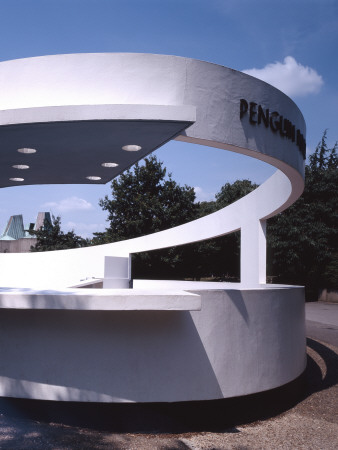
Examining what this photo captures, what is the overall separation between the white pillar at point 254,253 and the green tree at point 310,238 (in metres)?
13.1

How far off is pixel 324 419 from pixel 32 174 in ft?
23.8

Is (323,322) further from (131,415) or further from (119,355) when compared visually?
(119,355)

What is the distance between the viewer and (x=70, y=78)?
6.26m

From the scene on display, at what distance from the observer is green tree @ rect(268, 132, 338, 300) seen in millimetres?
24750

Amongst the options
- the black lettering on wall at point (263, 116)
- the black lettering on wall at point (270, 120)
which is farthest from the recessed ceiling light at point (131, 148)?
the black lettering on wall at point (263, 116)

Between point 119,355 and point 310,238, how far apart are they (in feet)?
69.7

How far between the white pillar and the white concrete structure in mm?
3709

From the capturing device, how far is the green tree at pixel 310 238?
81.2ft

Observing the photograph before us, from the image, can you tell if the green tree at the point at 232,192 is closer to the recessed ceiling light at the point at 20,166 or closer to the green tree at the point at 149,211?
the green tree at the point at 149,211

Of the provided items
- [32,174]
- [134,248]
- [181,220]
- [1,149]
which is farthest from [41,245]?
[1,149]

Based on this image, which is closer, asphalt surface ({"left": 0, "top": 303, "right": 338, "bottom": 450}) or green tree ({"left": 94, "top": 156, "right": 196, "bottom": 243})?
asphalt surface ({"left": 0, "top": 303, "right": 338, "bottom": 450})

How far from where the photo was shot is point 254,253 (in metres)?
12.1

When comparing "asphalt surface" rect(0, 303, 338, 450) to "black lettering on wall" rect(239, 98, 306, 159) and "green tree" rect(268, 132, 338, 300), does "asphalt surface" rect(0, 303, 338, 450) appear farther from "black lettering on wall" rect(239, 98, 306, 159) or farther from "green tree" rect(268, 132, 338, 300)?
"green tree" rect(268, 132, 338, 300)

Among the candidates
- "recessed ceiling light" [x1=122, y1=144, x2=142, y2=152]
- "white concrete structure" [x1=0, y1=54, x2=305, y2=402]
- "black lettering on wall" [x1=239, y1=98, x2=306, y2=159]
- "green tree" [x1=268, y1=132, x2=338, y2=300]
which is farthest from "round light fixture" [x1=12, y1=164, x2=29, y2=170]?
"green tree" [x1=268, y1=132, x2=338, y2=300]
